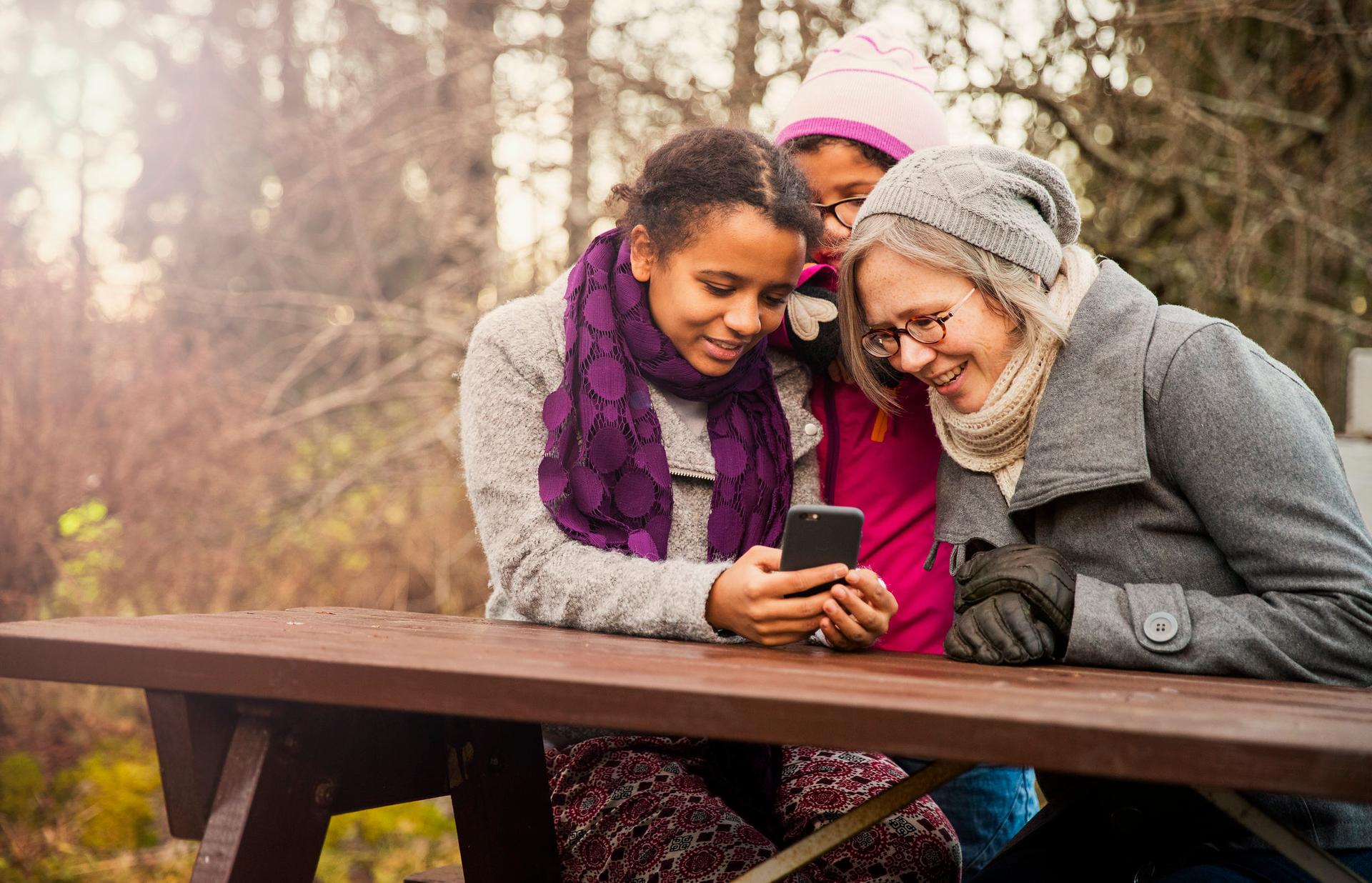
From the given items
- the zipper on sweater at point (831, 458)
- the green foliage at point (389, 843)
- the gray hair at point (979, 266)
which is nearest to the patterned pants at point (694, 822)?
the zipper on sweater at point (831, 458)

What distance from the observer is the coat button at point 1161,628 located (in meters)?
1.77

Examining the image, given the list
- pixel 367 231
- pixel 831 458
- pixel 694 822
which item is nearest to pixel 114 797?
pixel 367 231

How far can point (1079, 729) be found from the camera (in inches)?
42.7

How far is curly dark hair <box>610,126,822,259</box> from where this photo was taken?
2248mm

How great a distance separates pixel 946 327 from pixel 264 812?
1.27 meters

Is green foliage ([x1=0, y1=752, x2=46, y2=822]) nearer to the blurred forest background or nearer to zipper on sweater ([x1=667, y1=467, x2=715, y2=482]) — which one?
the blurred forest background

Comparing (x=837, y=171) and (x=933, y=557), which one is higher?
(x=837, y=171)

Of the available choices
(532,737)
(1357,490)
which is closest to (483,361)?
(532,737)

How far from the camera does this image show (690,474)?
2.31m

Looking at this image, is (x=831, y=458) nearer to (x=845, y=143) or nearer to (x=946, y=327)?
(x=946, y=327)

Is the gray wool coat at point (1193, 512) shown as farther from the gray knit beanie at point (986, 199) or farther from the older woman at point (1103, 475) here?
the gray knit beanie at point (986, 199)

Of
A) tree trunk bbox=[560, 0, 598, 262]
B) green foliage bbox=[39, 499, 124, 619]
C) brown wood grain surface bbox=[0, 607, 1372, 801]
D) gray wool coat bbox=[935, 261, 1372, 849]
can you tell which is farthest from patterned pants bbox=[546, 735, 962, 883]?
green foliage bbox=[39, 499, 124, 619]

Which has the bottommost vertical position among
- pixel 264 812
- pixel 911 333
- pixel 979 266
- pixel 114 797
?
pixel 114 797

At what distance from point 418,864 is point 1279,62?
198 inches
